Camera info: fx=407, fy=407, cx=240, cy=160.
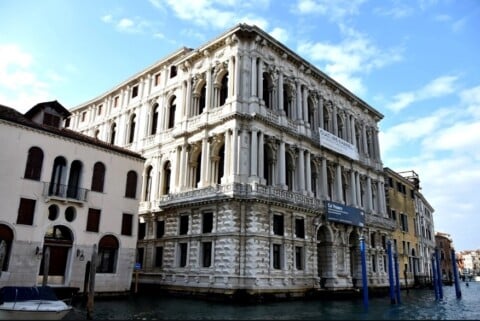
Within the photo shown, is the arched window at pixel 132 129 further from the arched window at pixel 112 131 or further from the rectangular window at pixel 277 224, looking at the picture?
the rectangular window at pixel 277 224

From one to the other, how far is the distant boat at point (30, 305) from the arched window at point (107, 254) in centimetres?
690

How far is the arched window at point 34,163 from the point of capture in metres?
19.5

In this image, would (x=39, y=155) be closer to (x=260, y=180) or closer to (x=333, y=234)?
(x=260, y=180)

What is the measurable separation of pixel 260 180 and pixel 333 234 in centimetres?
767

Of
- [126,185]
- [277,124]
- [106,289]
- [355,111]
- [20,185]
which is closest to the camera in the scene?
[20,185]

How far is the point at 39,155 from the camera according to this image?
1995 centimetres

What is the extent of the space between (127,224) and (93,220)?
6.93 ft

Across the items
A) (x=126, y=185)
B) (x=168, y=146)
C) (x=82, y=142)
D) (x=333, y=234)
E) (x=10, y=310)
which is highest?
(x=168, y=146)

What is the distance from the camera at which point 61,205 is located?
66.6ft

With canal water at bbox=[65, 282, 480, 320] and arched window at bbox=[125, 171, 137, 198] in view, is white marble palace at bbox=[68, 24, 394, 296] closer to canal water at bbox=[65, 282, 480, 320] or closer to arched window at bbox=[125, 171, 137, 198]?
canal water at bbox=[65, 282, 480, 320]

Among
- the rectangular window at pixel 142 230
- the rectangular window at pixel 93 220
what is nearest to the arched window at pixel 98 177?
the rectangular window at pixel 93 220

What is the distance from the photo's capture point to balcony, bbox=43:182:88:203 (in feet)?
64.8

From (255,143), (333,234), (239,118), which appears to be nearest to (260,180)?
(255,143)

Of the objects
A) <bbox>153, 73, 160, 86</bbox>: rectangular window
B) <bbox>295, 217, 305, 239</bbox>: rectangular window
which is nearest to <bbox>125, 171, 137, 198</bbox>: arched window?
<bbox>295, 217, 305, 239</bbox>: rectangular window
